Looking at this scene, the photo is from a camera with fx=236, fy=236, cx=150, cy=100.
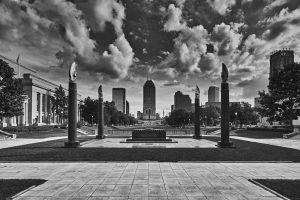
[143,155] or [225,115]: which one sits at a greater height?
[225,115]

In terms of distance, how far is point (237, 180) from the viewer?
10.4m

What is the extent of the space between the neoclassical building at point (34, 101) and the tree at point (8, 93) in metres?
33.9

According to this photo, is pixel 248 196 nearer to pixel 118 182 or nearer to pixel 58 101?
pixel 118 182

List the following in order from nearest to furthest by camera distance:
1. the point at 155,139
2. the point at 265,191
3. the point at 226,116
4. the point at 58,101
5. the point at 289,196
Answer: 1. the point at 289,196
2. the point at 265,191
3. the point at 226,116
4. the point at 155,139
5. the point at 58,101

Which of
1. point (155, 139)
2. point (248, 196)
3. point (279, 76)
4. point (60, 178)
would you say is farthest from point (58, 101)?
point (248, 196)

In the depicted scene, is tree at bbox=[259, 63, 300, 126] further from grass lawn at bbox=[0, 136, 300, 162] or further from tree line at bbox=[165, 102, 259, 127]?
tree line at bbox=[165, 102, 259, 127]

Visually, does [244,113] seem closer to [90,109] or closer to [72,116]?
[90,109]

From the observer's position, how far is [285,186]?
9297mm

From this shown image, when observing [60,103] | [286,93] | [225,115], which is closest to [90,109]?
[60,103]

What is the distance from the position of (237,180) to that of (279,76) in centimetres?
3933

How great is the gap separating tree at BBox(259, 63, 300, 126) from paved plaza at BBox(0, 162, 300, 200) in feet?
105

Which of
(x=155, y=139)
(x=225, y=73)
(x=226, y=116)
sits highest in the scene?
(x=225, y=73)

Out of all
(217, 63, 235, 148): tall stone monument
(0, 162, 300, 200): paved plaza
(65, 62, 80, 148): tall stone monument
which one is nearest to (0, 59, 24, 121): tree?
(65, 62, 80, 148): tall stone monument

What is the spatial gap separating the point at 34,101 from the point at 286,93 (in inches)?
3240
